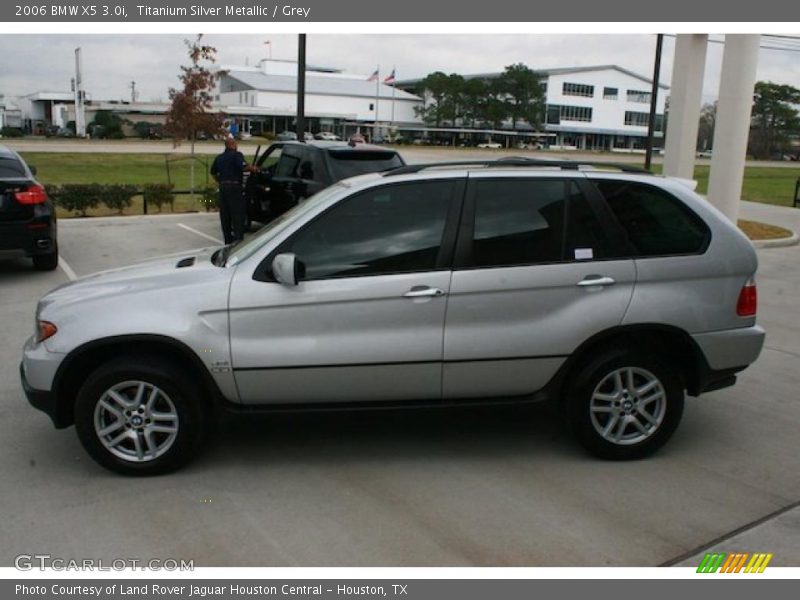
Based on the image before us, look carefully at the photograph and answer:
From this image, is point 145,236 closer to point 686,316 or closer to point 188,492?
point 188,492

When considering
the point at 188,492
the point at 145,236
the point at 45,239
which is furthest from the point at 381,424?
the point at 145,236

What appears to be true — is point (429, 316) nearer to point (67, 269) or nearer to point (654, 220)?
point (654, 220)

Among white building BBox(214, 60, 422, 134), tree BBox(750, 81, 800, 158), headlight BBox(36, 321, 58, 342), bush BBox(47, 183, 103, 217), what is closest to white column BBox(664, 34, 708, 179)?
bush BBox(47, 183, 103, 217)

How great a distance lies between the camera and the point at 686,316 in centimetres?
473

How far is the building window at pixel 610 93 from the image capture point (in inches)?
4614

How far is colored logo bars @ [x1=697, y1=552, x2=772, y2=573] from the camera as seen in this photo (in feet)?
12.0

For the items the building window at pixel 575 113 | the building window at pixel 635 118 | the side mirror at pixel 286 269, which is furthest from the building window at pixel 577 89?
the side mirror at pixel 286 269

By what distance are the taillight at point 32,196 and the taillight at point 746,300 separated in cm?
850

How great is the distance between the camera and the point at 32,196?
32.3 feet

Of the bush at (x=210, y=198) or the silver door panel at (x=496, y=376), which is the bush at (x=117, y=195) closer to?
the bush at (x=210, y=198)

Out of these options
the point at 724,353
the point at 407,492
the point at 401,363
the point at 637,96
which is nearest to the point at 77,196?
the point at 401,363

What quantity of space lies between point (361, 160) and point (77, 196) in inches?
311

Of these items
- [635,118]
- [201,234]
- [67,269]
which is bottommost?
[67,269]

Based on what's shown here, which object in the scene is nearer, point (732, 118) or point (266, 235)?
point (266, 235)
